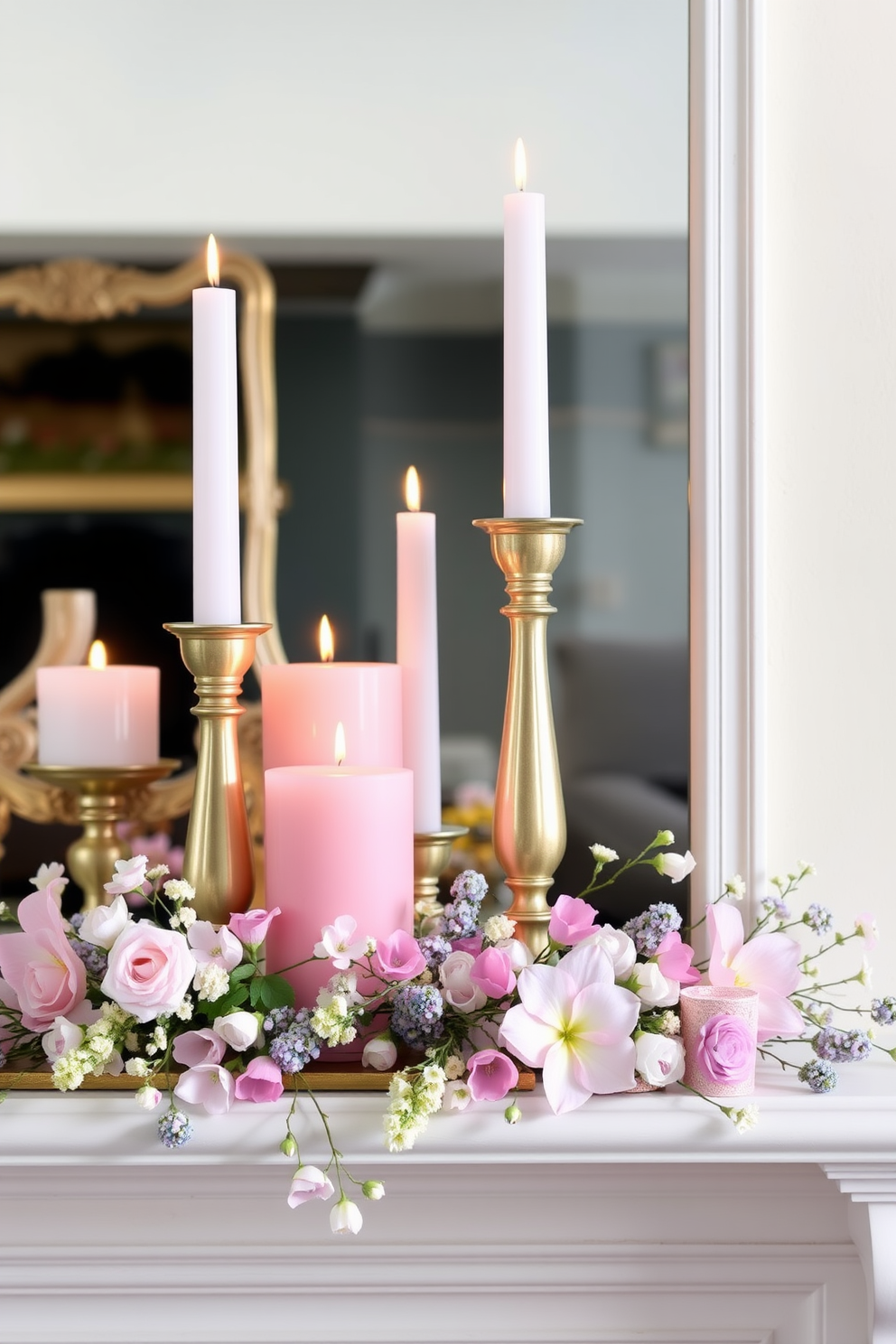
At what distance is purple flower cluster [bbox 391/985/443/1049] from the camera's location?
1.64 feet

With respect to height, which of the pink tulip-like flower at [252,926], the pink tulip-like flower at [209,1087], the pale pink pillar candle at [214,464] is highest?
the pale pink pillar candle at [214,464]

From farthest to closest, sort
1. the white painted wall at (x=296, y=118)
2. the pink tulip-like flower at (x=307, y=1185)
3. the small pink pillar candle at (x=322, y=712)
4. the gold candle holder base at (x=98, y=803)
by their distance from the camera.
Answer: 1. the white painted wall at (x=296, y=118)
2. the gold candle holder base at (x=98, y=803)
3. the small pink pillar candle at (x=322, y=712)
4. the pink tulip-like flower at (x=307, y=1185)

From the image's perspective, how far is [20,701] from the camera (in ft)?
3.06

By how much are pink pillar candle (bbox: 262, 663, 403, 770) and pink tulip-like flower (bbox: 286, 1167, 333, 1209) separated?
0.63 feet

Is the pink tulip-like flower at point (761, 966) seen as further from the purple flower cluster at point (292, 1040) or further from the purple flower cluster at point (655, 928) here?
the purple flower cluster at point (292, 1040)

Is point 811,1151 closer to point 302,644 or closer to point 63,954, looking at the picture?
point 63,954

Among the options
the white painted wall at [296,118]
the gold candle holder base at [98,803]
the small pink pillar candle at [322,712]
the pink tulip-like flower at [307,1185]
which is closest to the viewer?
the pink tulip-like flower at [307,1185]

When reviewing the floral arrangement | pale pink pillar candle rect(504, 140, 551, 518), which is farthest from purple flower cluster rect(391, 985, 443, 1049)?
pale pink pillar candle rect(504, 140, 551, 518)

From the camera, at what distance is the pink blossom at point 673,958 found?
0.54 meters

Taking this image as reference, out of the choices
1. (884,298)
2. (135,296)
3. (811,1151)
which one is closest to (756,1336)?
(811,1151)

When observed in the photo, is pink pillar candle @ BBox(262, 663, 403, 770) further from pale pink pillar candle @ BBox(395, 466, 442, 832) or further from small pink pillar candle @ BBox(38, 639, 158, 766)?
small pink pillar candle @ BBox(38, 639, 158, 766)

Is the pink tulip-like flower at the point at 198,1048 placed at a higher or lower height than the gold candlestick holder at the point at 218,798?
lower

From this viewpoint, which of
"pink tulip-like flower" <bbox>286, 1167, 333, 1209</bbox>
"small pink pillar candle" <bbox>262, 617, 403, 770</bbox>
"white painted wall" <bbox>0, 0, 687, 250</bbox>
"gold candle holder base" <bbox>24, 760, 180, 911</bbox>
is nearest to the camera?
"pink tulip-like flower" <bbox>286, 1167, 333, 1209</bbox>

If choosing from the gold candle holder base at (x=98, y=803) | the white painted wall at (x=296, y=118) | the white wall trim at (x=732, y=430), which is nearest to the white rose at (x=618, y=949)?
the white wall trim at (x=732, y=430)
